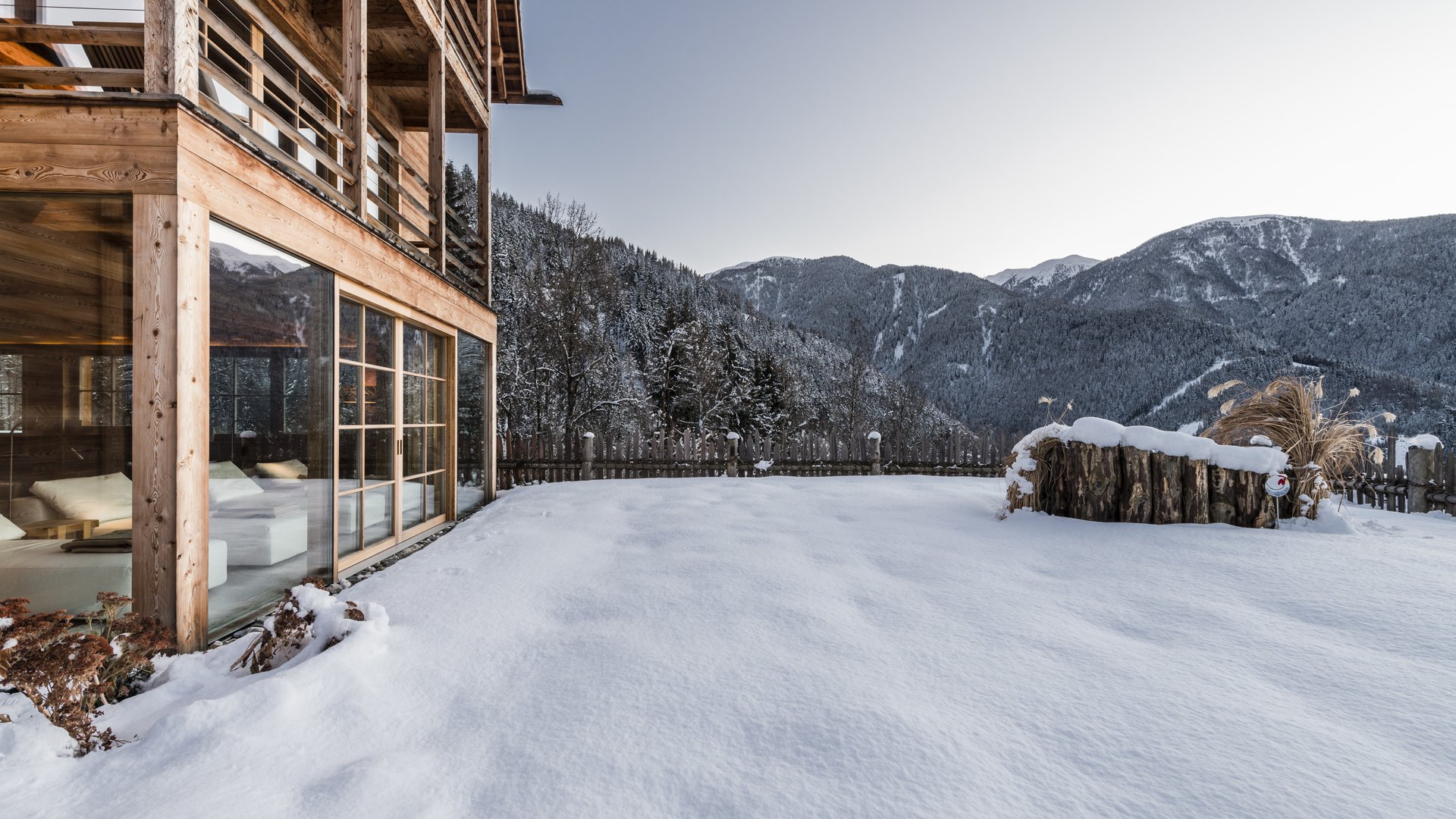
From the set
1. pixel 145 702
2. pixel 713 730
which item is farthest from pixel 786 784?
pixel 145 702

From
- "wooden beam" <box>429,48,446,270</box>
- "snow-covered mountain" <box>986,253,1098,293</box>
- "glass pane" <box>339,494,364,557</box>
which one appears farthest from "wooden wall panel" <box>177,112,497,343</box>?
"snow-covered mountain" <box>986,253,1098,293</box>

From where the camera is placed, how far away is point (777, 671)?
2.12 metres

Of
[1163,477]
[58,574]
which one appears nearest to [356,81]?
[58,574]

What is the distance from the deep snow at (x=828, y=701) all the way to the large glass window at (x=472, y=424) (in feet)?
9.43

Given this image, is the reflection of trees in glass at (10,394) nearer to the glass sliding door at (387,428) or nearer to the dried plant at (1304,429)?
the glass sliding door at (387,428)

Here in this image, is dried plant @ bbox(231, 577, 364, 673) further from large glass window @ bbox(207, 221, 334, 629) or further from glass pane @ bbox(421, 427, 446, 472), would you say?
glass pane @ bbox(421, 427, 446, 472)

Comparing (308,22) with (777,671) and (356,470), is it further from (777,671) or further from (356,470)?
(777,671)

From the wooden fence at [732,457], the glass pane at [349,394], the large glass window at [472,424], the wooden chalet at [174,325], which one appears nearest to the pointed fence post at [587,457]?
the wooden fence at [732,457]

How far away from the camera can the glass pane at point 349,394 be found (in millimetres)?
3797

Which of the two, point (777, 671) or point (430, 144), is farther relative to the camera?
point (430, 144)

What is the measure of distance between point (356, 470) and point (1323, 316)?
10250 cm

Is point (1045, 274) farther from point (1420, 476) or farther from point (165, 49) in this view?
point (165, 49)

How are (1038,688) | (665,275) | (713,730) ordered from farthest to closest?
(665,275) → (1038,688) → (713,730)

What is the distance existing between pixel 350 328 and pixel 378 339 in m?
0.42
